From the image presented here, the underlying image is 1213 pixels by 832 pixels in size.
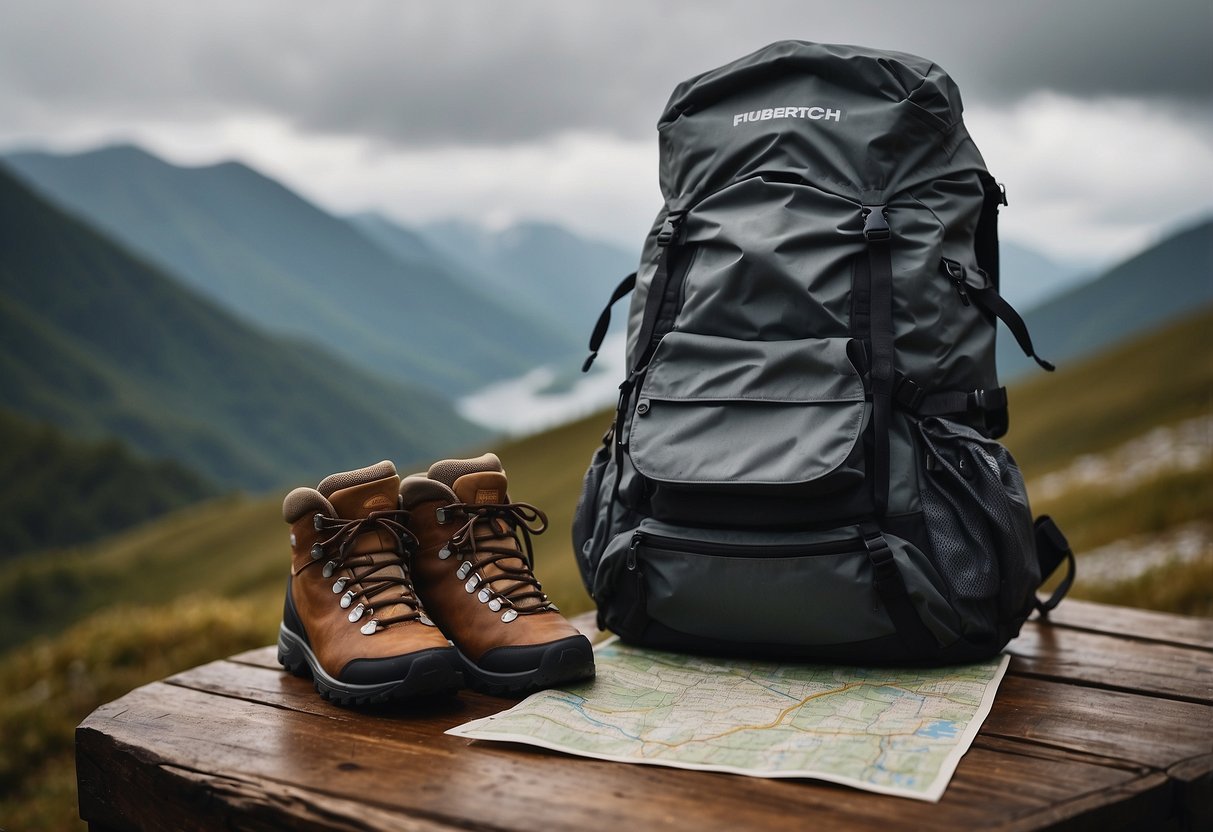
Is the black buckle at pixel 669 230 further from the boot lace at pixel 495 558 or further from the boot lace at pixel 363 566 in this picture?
the boot lace at pixel 363 566

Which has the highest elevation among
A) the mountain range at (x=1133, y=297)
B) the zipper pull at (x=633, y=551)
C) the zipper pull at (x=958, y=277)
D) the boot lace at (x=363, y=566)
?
the zipper pull at (x=958, y=277)

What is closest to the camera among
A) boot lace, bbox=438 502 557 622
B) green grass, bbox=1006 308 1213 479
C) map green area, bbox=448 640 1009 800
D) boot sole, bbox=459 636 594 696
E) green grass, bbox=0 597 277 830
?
map green area, bbox=448 640 1009 800

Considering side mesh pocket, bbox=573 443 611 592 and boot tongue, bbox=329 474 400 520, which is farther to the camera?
side mesh pocket, bbox=573 443 611 592

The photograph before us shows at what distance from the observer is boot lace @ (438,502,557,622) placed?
2.38 metres

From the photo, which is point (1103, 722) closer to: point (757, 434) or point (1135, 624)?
point (757, 434)

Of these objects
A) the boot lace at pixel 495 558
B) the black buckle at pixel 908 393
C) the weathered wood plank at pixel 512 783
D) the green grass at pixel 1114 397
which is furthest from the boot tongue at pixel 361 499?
the green grass at pixel 1114 397

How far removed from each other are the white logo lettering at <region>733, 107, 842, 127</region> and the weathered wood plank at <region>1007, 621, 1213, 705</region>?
1572 millimetres

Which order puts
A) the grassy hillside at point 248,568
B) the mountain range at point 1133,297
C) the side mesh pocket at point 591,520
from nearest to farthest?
the side mesh pocket at point 591,520
the grassy hillside at point 248,568
the mountain range at point 1133,297

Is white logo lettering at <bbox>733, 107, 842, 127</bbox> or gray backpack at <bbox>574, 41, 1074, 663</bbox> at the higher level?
white logo lettering at <bbox>733, 107, 842, 127</bbox>

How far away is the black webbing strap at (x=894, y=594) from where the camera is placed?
236cm

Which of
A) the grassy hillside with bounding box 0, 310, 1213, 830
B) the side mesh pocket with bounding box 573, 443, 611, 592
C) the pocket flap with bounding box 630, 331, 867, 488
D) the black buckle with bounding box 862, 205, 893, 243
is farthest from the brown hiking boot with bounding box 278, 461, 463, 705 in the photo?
the grassy hillside with bounding box 0, 310, 1213, 830

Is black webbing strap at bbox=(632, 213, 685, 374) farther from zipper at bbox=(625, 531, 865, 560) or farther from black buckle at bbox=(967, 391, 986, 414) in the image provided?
black buckle at bbox=(967, 391, 986, 414)

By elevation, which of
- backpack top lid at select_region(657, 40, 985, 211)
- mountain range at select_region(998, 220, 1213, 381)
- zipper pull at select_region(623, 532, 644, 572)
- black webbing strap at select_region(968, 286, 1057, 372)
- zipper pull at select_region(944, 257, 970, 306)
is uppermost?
backpack top lid at select_region(657, 40, 985, 211)

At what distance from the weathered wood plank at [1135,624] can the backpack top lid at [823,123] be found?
1.53m
